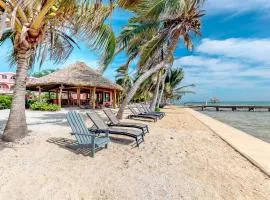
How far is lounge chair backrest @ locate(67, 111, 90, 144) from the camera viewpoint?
631 cm

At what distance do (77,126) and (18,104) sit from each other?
1.75 metres

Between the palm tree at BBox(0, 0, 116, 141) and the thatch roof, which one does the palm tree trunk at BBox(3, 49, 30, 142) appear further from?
the thatch roof

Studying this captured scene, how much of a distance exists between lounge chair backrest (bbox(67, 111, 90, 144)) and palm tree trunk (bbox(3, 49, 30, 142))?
4.85 ft

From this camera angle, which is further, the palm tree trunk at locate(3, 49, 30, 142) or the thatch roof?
the thatch roof

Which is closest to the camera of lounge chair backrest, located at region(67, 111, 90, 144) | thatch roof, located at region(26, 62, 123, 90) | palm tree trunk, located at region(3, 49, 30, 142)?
lounge chair backrest, located at region(67, 111, 90, 144)

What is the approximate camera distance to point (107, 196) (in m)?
4.20

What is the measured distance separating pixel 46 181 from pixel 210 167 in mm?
3040

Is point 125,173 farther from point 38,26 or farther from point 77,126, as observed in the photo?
point 38,26

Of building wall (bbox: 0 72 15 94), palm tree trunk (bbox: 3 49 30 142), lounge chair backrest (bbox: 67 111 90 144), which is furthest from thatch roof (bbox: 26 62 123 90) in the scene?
building wall (bbox: 0 72 15 94)

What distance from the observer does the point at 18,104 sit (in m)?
7.16

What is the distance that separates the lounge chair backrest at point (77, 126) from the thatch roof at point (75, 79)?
16.1 meters

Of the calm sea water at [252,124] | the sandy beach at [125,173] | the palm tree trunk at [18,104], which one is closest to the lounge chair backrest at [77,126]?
the sandy beach at [125,173]

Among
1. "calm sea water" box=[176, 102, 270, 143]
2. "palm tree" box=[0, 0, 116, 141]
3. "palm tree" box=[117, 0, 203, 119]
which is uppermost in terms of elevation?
"palm tree" box=[117, 0, 203, 119]

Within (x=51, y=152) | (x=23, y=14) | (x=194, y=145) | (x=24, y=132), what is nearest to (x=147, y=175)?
(x=51, y=152)
